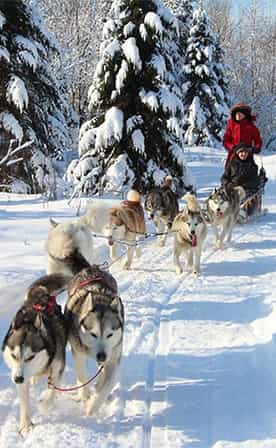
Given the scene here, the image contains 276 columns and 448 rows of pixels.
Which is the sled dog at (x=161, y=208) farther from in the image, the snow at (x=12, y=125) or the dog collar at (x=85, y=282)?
the snow at (x=12, y=125)

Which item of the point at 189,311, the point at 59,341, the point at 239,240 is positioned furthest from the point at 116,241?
the point at 59,341

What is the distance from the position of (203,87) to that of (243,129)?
51.4 ft

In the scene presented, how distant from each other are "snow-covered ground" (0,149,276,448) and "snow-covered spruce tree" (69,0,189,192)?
428 centimetres

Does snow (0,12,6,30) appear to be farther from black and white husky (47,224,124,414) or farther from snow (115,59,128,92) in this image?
black and white husky (47,224,124,414)

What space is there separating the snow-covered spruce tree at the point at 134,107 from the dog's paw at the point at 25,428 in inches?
321

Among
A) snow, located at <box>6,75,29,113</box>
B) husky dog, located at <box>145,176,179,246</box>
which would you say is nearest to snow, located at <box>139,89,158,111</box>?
snow, located at <box>6,75,29,113</box>

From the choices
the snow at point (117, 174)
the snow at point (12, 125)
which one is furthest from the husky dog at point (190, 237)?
the snow at point (12, 125)

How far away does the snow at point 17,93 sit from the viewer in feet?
37.6

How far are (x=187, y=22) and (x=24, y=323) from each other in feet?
84.7

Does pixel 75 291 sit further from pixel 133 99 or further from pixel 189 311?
pixel 133 99

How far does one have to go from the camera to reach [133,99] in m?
11.2

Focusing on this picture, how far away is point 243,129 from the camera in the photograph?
9180 millimetres

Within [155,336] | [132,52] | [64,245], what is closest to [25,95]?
[132,52]

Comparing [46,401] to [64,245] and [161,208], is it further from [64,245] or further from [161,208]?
[161,208]
